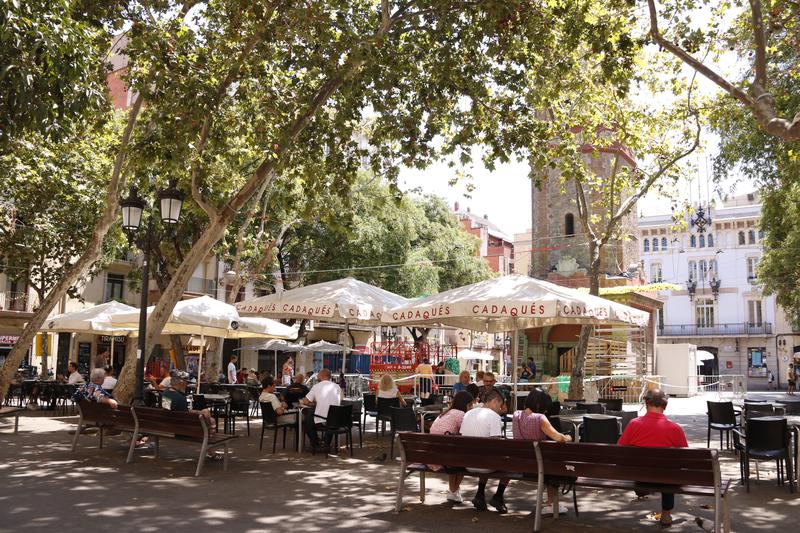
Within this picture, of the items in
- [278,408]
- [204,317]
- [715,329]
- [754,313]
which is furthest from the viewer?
[715,329]

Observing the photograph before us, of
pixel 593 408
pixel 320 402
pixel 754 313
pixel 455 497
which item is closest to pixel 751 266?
pixel 754 313

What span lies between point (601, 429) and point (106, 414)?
7.17m

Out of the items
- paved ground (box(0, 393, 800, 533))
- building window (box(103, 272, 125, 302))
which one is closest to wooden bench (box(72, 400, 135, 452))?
paved ground (box(0, 393, 800, 533))

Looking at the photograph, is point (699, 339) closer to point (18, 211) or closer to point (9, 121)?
point (18, 211)

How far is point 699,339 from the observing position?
58500 mm

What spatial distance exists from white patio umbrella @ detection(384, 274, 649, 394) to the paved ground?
257cm

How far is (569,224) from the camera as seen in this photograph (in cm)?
3481

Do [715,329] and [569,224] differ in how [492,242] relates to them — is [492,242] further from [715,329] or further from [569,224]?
[569,224]

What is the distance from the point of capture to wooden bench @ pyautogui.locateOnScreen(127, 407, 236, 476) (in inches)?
355

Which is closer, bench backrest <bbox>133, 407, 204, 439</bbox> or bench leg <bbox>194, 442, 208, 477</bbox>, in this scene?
bench leg <bbox>194, 442, 208, 477</bbox>

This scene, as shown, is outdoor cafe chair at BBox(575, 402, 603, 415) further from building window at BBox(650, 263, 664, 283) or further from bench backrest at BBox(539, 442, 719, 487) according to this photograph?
building window at BBox(650, 263, 664, 283)

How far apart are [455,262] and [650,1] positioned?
97.3ft

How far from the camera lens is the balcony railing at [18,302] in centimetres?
3259

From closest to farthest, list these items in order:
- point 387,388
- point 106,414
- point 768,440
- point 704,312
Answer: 1. point 768,440
2. point 106,414
3. point 387,388
4. point 704,312
